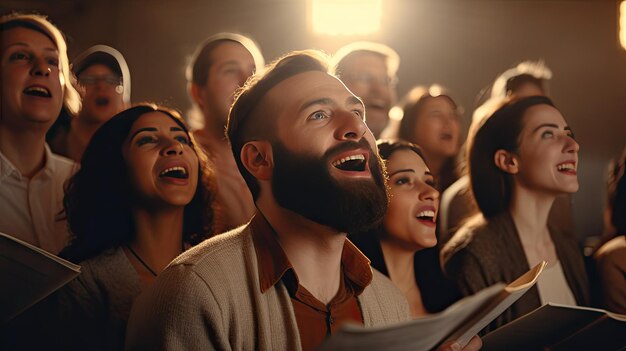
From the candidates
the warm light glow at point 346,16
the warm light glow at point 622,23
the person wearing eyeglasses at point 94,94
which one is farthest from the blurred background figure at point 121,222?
the warm light glow at point 622,23

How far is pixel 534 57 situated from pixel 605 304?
1009 millimetres

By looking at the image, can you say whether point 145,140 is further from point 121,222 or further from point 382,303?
point 382,303

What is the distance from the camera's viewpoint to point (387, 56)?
7.82 feet

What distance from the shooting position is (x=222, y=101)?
6.74 feet

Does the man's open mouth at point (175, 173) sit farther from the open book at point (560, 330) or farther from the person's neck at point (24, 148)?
the open book at point (560, 330)

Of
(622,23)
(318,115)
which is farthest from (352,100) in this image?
(622,23)

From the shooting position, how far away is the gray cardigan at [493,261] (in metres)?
2.15

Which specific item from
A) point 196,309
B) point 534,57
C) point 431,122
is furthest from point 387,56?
point 196,309

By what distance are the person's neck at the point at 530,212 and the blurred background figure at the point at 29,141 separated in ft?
4.28

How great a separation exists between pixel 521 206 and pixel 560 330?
0.60 m

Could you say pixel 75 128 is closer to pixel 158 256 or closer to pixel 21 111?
pixel 21 111

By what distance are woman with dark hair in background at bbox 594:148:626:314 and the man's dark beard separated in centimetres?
107

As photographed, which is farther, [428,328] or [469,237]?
[469,237]

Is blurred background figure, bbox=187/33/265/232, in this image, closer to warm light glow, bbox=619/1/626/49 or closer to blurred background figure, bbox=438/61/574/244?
blurred background figure, bbox=438/61/574/244
